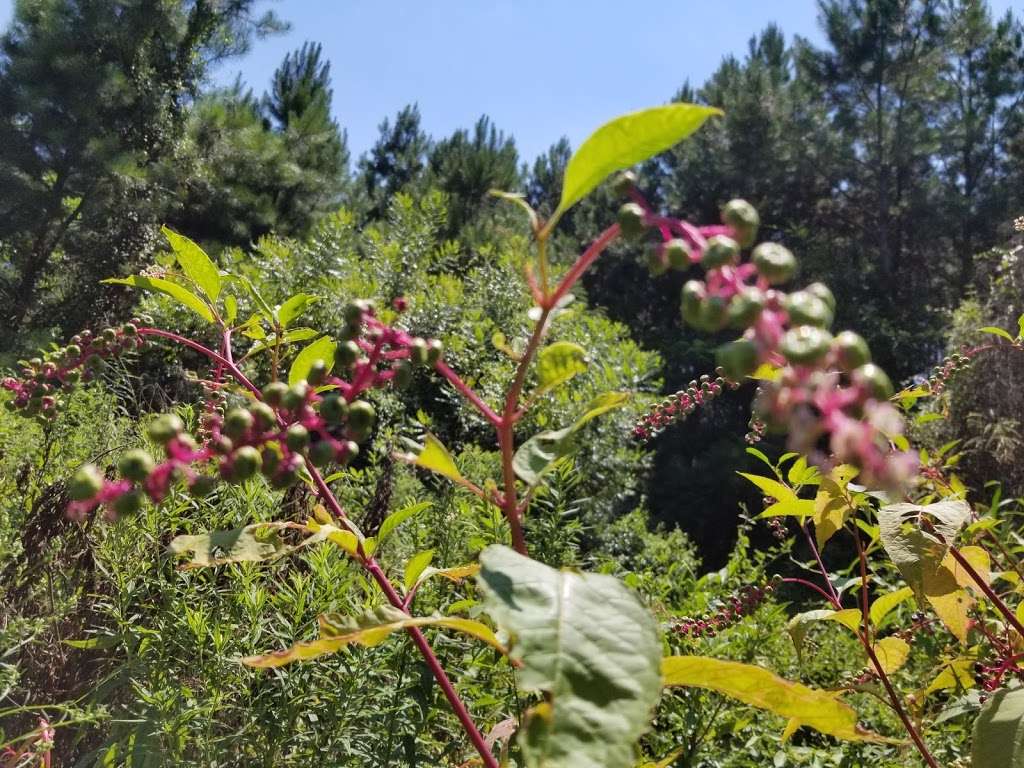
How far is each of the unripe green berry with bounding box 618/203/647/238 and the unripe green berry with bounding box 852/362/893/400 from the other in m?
0.17

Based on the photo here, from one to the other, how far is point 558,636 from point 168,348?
17.7 ft

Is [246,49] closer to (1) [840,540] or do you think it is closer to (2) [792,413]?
(1) [840,540]

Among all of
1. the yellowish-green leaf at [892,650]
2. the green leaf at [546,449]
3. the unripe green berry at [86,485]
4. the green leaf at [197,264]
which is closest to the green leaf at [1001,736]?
the yellowish-green leaf at [892,650]

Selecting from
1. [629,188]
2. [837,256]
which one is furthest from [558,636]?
[837,256]

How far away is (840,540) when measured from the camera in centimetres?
939

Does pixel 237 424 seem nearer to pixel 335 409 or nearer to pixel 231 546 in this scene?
pixel 335 409

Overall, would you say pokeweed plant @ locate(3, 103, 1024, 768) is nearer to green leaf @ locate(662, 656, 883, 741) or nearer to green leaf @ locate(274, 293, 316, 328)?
green leaf @ locate(662, 656, 883, 741)

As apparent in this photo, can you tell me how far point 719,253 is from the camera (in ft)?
1.51

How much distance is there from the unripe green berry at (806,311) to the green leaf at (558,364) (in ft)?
0.84

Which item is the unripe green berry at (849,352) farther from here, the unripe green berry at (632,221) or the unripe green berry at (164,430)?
the unripe green berry at (164,430)

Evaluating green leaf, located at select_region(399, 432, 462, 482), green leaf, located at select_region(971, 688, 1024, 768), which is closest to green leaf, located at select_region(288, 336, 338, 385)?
green leaf, located at select_region(399, 432, 462, 482)

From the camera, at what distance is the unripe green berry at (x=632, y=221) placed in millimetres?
523

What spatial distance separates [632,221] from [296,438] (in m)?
0.27

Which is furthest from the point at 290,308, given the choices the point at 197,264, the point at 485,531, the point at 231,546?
the point at 485,531
